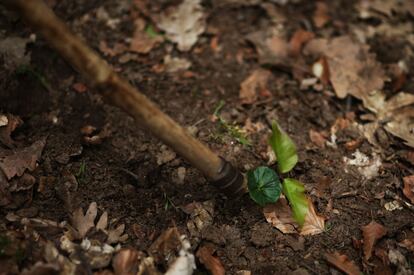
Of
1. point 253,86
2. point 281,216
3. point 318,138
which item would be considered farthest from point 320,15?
point 281,216

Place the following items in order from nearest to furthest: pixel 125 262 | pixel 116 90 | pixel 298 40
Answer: pixel 116 90, pixel 125 262, pixel 298 40

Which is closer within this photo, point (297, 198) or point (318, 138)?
point (297, 198)

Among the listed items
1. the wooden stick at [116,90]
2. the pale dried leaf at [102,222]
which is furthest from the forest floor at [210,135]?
the wooden stick at [116,90]

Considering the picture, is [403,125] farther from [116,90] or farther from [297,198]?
[116,90]

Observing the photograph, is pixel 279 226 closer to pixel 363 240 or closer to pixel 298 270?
pixel 298 270

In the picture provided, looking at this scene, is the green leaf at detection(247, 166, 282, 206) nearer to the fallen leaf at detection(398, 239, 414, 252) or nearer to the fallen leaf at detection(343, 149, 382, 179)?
the fallen leaf at detection(343, 149, 382, 179)

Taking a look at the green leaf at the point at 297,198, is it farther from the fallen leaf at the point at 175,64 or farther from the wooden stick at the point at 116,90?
the fallen leaf at the point at 175,64
